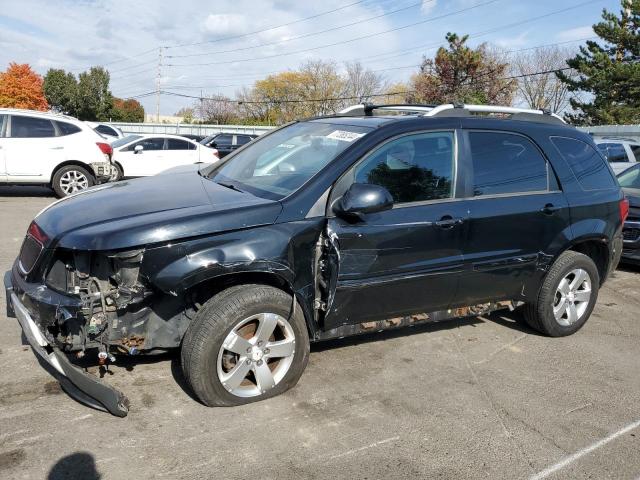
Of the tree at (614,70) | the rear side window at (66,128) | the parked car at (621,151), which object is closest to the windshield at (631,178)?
the parked car at (621,151)

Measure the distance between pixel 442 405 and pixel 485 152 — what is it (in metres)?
1.92

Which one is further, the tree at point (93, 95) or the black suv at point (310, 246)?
the tree at point (93, 95)

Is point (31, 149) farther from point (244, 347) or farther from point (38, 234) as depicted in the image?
point (244, 347)

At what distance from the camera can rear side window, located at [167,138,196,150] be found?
15757 millimetres

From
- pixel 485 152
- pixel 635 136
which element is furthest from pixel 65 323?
pixel 635 136

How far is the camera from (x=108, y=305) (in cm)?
319

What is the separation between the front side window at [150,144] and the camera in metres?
15.1

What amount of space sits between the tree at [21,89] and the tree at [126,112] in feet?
23.6

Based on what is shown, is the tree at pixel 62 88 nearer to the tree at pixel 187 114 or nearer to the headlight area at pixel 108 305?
the tree at pixel 187 114

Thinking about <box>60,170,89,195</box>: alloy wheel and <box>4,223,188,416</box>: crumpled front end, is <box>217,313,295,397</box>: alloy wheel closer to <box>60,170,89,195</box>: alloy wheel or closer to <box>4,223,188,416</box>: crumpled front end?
<box>4,223,188,416</box>: crumpled front end

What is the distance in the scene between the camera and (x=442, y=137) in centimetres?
417

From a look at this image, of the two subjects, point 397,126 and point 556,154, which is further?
point 556,154

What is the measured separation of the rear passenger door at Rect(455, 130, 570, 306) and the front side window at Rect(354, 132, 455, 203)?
0.19m

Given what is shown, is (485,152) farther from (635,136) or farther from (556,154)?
(635,136)
